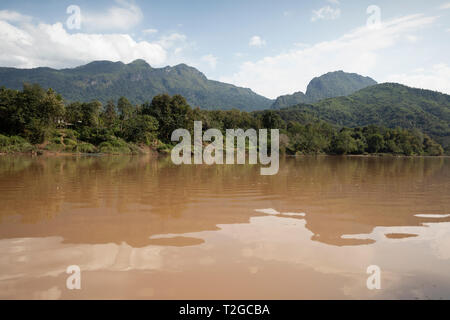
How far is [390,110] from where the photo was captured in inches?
4860

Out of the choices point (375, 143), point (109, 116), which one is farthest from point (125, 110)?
point (375, 143)

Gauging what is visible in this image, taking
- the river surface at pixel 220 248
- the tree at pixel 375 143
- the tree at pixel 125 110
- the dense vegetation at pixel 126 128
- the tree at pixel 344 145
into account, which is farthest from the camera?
the tree at pixel 375 143

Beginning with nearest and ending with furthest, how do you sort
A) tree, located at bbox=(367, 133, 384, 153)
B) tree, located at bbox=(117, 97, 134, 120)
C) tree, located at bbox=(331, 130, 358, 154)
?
tree, located at bbox=(117, 97, 134, 120) < tree, located at bbox=(331, 130, 358, 154) < tree, located at bbox=(367, 133, 384, 153)

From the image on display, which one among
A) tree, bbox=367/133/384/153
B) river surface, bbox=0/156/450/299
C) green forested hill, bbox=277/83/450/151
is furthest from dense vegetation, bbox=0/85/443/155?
river surface, bbox=0/156/450/299

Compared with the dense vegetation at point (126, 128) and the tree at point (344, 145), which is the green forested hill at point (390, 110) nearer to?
the dense vegetation at point (126, 128)

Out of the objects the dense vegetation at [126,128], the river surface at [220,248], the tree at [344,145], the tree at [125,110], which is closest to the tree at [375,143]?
the dense vegetation at [126,128]

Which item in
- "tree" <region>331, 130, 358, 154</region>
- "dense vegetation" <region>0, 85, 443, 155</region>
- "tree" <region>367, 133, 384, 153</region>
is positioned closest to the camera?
"dense vegetation" <region>0, 85, 443, 155</region>

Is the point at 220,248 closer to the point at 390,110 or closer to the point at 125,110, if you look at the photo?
the point at 125,110

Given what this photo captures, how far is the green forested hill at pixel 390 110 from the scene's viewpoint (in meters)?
109

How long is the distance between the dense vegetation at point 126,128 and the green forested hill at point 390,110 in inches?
1272

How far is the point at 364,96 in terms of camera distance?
162m

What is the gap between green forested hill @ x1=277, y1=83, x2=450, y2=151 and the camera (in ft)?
358

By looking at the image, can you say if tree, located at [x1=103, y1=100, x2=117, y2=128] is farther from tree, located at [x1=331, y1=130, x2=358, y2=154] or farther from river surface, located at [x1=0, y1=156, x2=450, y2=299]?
tree, located at [x1=331, y1=130, x2=358, y2=154]

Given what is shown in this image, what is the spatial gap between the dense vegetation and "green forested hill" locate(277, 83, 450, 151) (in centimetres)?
3231
